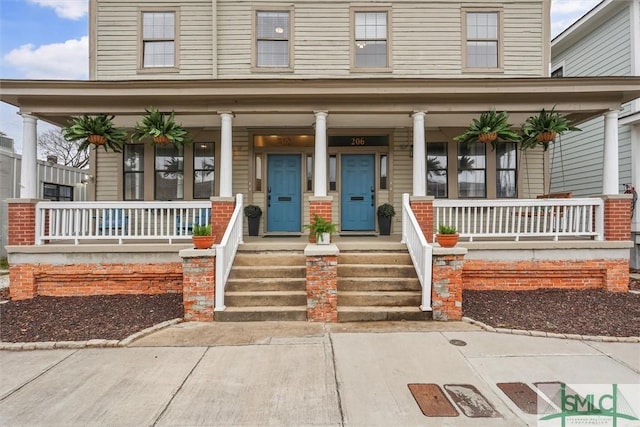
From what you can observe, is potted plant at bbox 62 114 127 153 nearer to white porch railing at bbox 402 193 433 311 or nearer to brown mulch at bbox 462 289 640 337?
white porch railing at bbox 402 193 433 311

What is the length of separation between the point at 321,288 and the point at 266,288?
984mm

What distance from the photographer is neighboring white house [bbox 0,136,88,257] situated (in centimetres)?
1064

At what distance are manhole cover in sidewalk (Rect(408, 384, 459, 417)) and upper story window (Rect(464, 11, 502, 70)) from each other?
25.7ft

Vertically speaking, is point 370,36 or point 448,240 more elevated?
point 370,36

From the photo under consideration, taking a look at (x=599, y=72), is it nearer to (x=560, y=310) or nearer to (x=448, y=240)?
(x=560, y=310)

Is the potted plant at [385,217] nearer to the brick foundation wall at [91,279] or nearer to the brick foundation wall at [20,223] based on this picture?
the brick foundation wall at [91,279]

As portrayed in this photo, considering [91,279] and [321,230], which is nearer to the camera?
[321,230]

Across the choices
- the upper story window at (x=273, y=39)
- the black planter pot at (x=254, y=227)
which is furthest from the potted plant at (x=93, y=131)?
the upper story window at (x=273, y=39)

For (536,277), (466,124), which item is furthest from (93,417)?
(466,124)

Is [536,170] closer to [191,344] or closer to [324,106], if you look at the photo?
[324,106]

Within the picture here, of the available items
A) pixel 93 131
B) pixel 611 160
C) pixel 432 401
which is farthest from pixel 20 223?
pixel 611 160

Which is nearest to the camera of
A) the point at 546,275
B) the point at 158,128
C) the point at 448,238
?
the point at 448,238

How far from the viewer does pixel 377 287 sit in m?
5.36

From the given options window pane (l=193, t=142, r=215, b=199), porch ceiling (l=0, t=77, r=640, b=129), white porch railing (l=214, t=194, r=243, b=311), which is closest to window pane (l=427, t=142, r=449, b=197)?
porch ceiling (l=0, t=77, r=640, b=129)
